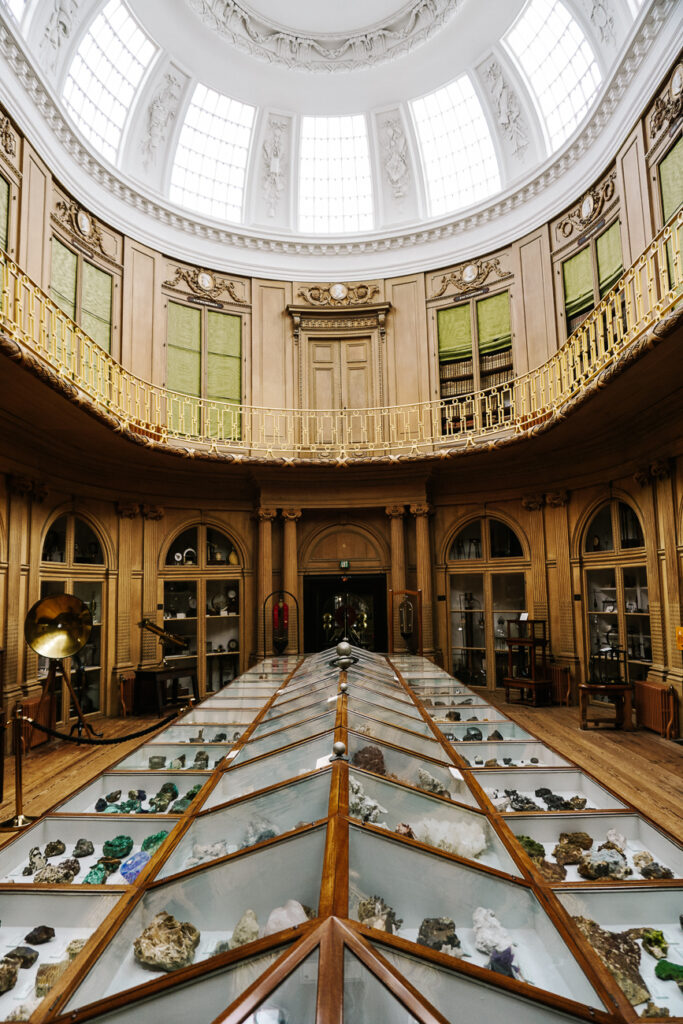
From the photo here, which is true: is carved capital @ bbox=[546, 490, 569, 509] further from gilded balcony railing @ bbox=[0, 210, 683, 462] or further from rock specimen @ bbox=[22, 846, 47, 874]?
rock specimen @ bbox=[22, 846, 47, 874]

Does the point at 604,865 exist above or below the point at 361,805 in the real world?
below

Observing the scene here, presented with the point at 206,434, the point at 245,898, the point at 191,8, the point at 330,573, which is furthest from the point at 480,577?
the point at 191,8

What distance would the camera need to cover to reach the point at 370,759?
2.61m

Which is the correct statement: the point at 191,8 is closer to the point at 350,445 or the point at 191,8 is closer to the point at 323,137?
the point at 323,137

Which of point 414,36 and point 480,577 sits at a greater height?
point 414,36

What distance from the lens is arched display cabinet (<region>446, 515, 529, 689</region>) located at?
10.4 meters

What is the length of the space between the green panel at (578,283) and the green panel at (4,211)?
328 inches

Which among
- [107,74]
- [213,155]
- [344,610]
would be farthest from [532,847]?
[213,155]

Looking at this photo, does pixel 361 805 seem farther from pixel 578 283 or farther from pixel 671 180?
pixel 578 283

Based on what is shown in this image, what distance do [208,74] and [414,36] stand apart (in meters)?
3.88

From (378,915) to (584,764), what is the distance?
5326 millimetres

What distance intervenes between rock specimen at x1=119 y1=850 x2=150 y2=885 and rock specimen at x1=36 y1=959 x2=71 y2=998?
45cm

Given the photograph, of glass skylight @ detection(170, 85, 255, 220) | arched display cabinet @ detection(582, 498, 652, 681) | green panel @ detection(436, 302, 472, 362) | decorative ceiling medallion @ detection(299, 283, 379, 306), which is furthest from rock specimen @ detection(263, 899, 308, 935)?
glass skylight @ detection(170, 85, 255, 220)

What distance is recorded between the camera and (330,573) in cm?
1088
